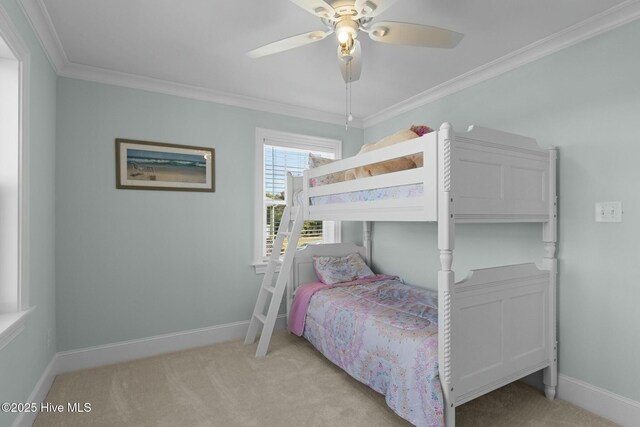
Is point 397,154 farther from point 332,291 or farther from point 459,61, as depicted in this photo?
point 332,291

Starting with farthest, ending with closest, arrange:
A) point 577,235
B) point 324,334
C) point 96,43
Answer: point 324,334
point 96,43
point 577,235

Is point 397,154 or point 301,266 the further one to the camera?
point 301,266

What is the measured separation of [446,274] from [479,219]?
38 centimetres

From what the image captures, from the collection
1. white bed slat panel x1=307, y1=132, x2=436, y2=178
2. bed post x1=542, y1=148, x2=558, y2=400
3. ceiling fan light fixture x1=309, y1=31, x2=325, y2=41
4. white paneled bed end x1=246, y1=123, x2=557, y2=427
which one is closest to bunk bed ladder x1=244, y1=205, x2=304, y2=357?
white bed slat panel x1=307, y1=132, x2=436, y2=178

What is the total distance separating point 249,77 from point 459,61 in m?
1.71

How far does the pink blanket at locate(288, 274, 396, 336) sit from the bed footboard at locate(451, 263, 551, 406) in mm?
1498

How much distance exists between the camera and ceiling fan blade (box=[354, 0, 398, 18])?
4.72 ft

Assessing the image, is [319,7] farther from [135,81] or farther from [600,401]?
[600,401]

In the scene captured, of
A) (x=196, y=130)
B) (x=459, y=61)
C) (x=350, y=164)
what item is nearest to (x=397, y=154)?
(x=350, y=164)

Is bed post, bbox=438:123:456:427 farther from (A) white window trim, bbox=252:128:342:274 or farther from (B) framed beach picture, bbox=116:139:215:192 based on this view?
(B) framed beach picture, bbox=116:139:215:192

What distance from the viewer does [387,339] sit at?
2.07m

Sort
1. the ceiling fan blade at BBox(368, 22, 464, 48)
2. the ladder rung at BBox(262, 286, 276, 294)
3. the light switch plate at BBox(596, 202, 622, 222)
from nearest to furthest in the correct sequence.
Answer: the ceiling fan blade at BBox(368, 22, 464, 48)
the light switch plate at BBox(596, 202, 622, 222)
the ladder rung at BBox(262, 286, 276, 294)

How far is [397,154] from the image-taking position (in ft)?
6.44

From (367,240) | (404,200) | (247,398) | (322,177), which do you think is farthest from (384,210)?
(367,240)
